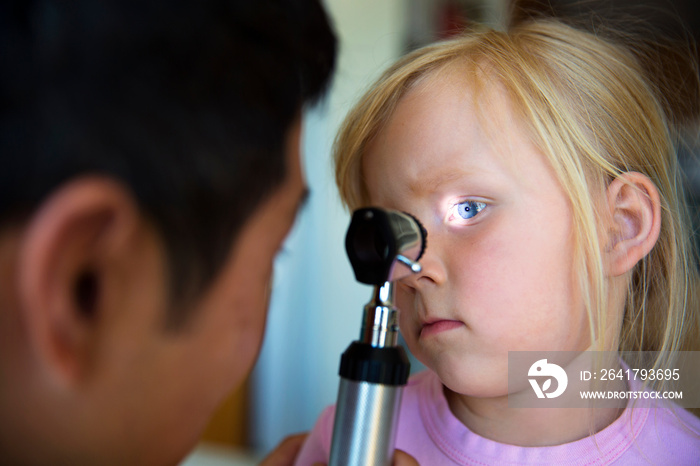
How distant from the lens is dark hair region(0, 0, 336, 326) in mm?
406

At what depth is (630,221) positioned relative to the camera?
90 cm

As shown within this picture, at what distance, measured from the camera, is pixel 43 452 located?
0.46m

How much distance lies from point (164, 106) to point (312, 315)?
1.94 metres

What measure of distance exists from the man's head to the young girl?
35 cm

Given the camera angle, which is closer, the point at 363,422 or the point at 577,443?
the point at 363,422

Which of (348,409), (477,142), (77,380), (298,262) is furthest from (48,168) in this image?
(298,262)

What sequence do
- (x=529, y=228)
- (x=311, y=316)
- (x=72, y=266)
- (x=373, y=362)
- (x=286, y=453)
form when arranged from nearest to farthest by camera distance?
(x=72, y=266), (x=373, y=362), (x=529, y=228), (x=286, y=453), (x=311, y=316)

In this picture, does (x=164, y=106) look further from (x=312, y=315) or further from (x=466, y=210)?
(x=312, y=315)

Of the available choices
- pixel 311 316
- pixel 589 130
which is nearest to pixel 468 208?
pixel 589 130

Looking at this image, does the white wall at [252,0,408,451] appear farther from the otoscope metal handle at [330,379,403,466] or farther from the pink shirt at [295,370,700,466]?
the otoscope metal handle at [330,379,403,466]

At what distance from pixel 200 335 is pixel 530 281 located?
0.47 metres

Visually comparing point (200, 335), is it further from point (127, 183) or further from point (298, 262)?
point (298, 262)

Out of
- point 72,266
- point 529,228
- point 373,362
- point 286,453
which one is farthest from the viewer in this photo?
point 286,453

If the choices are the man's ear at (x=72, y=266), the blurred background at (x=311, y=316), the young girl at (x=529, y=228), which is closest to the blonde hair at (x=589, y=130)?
the young girl at (x=529, y=228)
